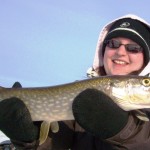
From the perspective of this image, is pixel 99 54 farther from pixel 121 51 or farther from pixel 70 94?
pixel 70 94

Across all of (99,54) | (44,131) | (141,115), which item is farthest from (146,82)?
(99,54)

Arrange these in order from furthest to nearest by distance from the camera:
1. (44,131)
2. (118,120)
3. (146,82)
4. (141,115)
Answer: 1. (44,131)
2. (146,82)
3. (141,115)
4. (118,120)

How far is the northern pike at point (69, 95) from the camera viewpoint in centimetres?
357

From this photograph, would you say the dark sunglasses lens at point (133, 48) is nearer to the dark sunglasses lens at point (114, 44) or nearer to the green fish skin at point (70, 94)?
the dark sunglasses lens at point (114, 44)

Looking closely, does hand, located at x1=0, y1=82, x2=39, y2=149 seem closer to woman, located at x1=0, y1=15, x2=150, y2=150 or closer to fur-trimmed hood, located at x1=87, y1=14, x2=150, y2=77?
woman, located at x1=0, y1=15, x2=150, y2=150

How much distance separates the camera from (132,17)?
462 centimetres

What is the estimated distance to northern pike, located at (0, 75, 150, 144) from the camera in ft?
11.7

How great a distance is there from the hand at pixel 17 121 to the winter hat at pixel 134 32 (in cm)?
133

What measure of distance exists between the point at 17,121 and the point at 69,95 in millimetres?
611

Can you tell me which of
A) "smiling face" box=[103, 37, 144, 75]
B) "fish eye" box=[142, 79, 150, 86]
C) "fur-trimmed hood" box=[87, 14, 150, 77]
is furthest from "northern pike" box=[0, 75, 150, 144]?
"fur-trimmed hood" box=[87, 14, 150, 77]

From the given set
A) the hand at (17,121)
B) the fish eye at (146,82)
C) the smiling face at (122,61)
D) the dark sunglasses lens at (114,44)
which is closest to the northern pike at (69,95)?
the fish eye at (146,82)

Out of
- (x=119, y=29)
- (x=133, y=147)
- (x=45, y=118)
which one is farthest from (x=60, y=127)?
(x=119, y=29)

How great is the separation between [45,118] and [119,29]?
136 centimetres

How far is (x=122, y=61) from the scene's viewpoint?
4.16 meters
